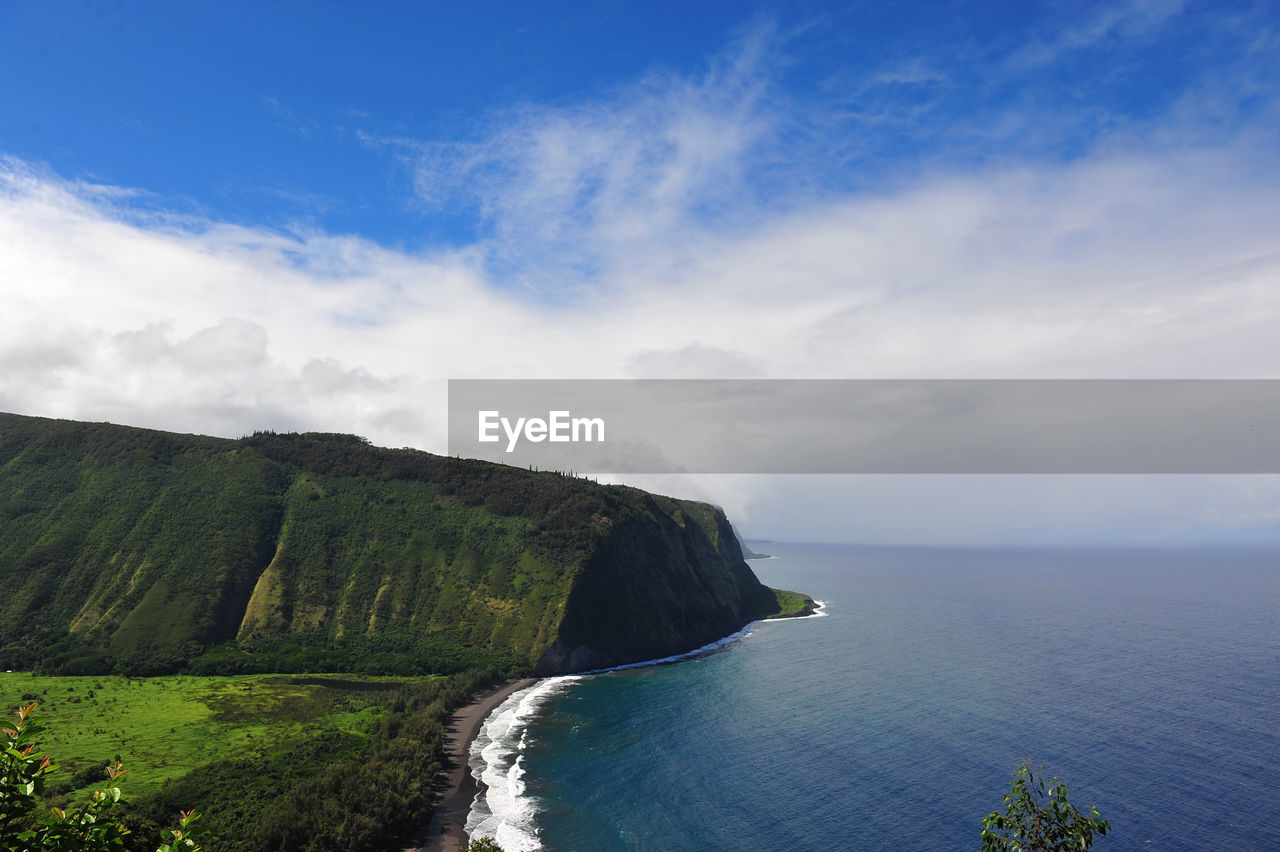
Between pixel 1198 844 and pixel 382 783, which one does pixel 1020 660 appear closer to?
pixel 1198 844

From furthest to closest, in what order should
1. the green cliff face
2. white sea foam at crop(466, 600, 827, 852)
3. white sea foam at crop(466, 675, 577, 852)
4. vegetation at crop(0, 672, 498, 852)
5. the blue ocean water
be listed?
the green cliff face < white sea foam at crop(466, 600, 827, 852) < white sea foam at crop(466, 675, 577, 852) < the blue ocean water < vegetation at crop(0, 672, 498, 852)

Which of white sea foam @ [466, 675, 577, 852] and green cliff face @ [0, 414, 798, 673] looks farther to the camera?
green cliff face @ [0, 414, 798, 673]

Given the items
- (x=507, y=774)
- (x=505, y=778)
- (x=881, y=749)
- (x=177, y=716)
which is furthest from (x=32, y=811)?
(x=177, y=716)

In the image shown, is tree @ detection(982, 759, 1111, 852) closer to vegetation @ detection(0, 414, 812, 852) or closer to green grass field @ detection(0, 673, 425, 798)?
vegetation @ detection(0, 414, 812, 852)

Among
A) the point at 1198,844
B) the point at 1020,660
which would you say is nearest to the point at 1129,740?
the point at 1198,844

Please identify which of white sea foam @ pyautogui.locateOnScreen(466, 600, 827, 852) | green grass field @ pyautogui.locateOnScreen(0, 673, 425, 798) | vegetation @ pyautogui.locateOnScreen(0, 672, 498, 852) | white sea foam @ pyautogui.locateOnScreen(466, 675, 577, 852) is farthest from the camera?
green grass field @ pyautogui.locateOnScreen(0, 673, 425, 798)

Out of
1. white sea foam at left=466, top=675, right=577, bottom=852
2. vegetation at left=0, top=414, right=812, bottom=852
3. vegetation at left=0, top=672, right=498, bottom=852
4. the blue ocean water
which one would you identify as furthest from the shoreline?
vegetation at left=0, top=414, right=812, bottom=852
